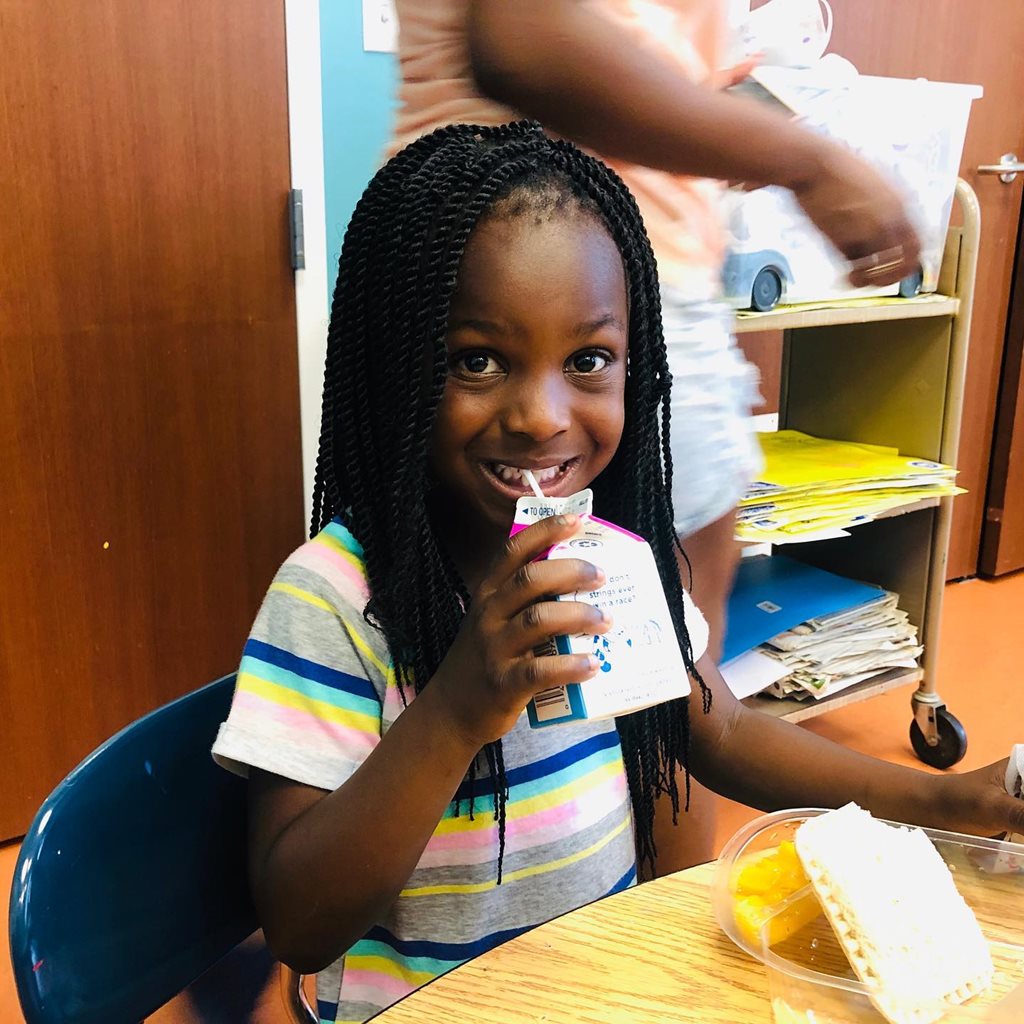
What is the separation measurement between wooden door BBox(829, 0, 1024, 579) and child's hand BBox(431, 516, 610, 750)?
6.88 feet

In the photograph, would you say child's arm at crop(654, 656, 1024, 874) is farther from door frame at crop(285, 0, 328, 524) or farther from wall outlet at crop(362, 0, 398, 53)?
wall outlet at crop(362, 0, 398, 53)

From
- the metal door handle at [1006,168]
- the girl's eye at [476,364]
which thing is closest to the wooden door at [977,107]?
the metal door handle at [1006,168]

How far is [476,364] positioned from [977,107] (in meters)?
2.34

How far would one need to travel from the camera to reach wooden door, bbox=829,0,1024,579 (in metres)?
2.29

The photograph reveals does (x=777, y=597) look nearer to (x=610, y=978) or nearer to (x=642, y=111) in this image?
(x=642, y=111)

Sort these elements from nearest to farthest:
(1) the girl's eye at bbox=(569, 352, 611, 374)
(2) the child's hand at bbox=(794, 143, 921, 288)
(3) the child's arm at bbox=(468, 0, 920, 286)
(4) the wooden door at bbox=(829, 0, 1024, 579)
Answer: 1. (1) the girl's eye at bbox=(569, 352, 611, 374)
2. (3) the child's arm at bbox=(468, 0, 920, 286)
3. (2) the child's hand at bbox=(794, 143, 921, 288)
4. (4) the wooden door at bbox=(829, 0, 1024, 579)

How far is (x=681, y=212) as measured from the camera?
45.6 inches

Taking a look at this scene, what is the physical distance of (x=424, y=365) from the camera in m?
0.68

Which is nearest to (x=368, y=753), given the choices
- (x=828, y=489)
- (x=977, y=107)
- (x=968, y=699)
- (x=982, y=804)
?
(x=982, y=804)

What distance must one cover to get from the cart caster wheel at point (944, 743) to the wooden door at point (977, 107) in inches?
39.3

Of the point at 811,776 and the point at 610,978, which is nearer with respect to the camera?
the point at 610,978

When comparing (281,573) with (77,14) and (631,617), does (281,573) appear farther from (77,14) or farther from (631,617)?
(77,14)

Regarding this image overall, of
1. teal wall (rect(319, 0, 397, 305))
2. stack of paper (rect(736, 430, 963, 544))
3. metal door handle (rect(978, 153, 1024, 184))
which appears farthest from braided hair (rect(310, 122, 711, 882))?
metal door handle (rect(978, 153, 1024, 184))

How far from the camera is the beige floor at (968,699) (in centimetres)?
192
